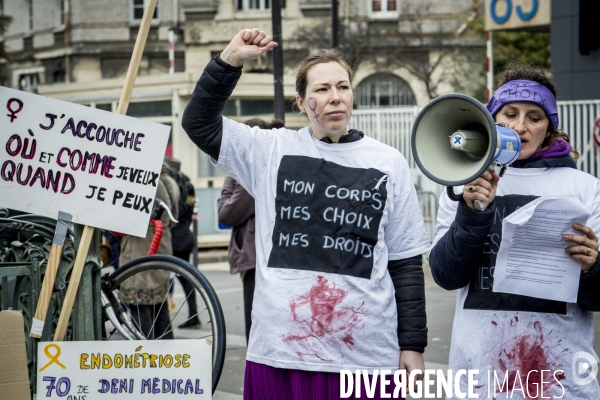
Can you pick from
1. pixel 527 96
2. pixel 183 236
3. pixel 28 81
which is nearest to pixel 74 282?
pixel 527 96

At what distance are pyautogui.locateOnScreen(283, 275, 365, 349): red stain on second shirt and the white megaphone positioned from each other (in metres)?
0.51

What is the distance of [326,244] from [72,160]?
1303 mm

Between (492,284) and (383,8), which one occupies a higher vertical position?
(383,8)

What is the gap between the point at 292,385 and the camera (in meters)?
3.01

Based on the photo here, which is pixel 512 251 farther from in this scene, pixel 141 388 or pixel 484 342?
pixel 141 388

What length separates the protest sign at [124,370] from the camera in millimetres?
3643

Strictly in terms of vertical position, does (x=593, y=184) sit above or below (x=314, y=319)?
above

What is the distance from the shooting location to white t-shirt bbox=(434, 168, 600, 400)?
293cm

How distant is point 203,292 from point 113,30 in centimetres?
2994

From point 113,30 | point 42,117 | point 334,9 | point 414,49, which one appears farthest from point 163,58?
point 42,117

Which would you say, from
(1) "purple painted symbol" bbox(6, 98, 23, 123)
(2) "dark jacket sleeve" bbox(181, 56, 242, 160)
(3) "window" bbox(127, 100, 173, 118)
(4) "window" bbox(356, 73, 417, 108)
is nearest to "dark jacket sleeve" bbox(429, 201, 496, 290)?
(2) "dark jacket sleeve" bbox(181, 56, 242, 160)

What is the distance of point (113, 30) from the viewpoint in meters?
32.5

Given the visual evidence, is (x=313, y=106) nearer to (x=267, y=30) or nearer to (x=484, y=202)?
(x=484, y=202)

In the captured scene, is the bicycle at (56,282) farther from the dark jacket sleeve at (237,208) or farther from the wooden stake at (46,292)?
the dark jacket sleeve at (237,208)
